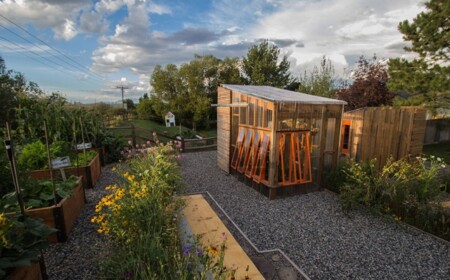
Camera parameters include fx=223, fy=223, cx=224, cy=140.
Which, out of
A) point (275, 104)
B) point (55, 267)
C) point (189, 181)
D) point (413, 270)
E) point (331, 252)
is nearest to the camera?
point (55, 267)

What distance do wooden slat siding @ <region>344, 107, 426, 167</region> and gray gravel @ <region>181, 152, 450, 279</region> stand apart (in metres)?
2.39

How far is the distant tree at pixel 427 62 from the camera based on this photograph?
20.2ft

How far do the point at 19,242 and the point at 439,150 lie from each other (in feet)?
44.5

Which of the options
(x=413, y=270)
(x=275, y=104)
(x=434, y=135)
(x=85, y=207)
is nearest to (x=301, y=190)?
(x=275, y=104)

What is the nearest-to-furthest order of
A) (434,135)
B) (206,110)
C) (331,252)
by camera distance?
1. (331,252)
2. (434,135)
3. (206,110)

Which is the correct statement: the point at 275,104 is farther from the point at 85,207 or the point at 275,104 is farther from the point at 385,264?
the point at 85,207

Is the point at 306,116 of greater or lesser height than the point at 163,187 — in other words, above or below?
above

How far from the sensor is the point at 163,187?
3.07 meters

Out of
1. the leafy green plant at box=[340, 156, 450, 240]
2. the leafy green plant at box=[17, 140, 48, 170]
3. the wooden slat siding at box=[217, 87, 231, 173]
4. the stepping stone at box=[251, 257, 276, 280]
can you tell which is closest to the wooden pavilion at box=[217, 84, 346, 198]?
the wooden slat siding at box=[217, 87, 231, 173]

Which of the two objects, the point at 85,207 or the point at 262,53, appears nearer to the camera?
the point at 85,207

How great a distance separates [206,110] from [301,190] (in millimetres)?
14794

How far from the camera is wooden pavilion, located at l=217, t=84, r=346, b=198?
4719 millimetres

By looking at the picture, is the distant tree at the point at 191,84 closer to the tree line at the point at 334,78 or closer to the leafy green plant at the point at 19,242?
the tree line at the point at 334,78

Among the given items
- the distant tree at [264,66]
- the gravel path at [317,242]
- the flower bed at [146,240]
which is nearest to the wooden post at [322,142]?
the gravel path at [317,242]
